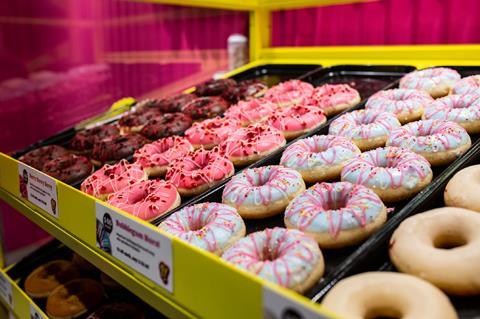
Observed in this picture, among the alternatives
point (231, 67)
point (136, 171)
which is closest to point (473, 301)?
point (136, 171)

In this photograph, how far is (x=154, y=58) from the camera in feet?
16.6

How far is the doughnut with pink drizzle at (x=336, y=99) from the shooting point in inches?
85.5

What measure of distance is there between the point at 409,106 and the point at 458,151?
0.42 m

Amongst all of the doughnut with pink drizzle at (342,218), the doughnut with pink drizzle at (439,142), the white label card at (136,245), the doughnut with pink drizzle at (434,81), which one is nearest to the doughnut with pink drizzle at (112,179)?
the white label card at (136,245)

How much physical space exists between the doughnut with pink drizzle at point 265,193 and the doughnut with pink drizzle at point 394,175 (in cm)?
17

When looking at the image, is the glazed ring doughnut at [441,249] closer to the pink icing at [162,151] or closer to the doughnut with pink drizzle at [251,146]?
the doughnut with pink drizzle at [251,146]

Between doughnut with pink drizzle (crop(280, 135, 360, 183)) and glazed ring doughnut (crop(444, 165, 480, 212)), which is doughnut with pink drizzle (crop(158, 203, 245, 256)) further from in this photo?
glazed ring doughnut (crop(444, 165, 480, 212))

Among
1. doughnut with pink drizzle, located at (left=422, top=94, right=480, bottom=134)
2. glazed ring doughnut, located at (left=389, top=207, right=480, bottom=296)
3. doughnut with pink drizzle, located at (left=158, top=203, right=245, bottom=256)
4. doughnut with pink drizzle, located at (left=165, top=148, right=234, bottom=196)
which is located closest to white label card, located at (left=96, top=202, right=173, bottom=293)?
doughnut with pink drizzle, located at (left=158, top=203, right=245, bottom=256)

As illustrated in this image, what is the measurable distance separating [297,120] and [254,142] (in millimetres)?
267

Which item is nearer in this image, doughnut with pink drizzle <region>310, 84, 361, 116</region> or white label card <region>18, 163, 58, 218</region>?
white label card <region>18, 163, 58, 218</region>

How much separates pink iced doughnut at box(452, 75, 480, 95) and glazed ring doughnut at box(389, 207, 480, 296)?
85 centimetres

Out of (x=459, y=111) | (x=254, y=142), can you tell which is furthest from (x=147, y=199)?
(x=459, y=111)

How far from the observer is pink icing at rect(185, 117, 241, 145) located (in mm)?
2113

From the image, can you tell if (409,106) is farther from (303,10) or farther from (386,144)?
Answer: (303,10)
